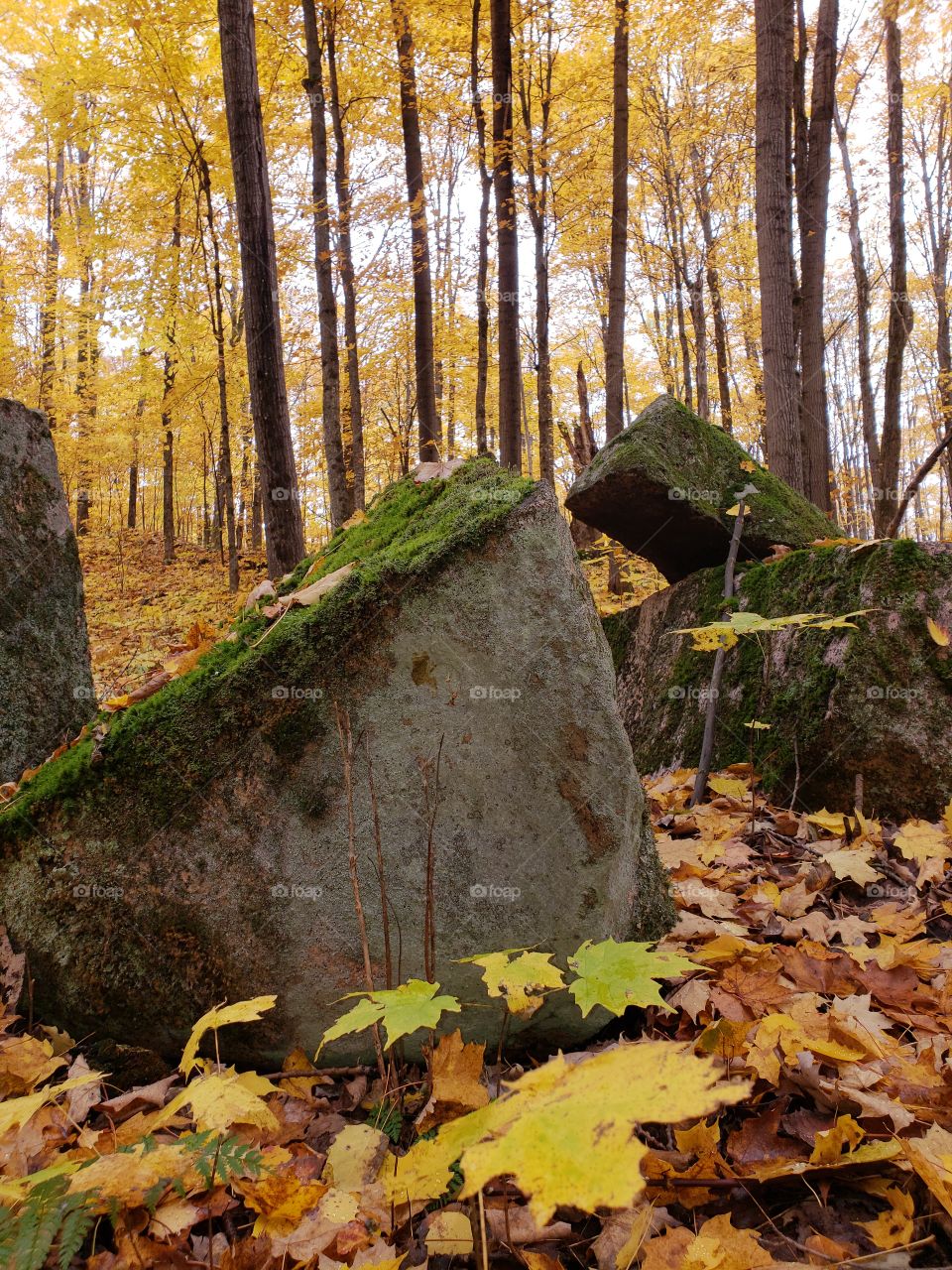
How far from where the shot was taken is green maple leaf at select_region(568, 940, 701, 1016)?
4.43 ft

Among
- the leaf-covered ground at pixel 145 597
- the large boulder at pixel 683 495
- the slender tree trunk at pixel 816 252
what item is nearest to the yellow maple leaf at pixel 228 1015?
the large boulder at pixel 683 495

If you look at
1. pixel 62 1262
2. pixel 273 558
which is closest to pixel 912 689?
pixel 62 1262

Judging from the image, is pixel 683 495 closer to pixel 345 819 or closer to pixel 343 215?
pixel 345 819

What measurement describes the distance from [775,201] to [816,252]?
6.79ft

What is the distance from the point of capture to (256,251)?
4809 mm

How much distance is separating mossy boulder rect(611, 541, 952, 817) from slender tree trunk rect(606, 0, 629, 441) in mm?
5396

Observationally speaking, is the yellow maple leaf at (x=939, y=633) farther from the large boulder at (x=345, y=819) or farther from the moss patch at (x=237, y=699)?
the moss patch at (x=237, y=699)

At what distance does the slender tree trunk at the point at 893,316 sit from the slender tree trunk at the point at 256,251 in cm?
669

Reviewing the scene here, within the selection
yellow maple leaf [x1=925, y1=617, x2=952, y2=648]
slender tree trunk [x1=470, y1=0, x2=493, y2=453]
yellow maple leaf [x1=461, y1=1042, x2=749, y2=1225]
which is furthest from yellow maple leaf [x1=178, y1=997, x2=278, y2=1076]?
slender tree trunk [x1=470, y1=0, x2=493, y2=453]

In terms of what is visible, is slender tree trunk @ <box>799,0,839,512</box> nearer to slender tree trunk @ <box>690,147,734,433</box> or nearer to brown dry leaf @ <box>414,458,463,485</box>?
brown dry leaf @ <box>414,458,463,485</box>

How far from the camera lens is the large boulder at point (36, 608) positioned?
3684mm

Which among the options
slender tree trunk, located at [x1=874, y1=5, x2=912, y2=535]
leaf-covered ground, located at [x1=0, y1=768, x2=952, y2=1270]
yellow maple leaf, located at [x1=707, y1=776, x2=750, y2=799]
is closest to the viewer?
leaf-covered ground, located at [x1=0, y1=768, x2=952, y2=1270]

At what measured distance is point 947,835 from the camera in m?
2.68

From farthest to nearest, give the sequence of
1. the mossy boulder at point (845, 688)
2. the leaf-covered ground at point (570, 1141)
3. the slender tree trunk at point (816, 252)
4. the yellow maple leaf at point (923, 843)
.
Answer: the slender tree trunk at point (816, 252) → the mossy boulder at point (845, 688) → the yellow maple leaf at point (923, 843) → the leaf-covered ground at point (570, 1141)
